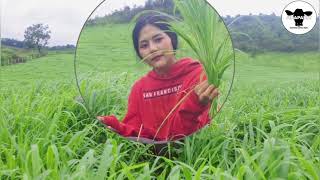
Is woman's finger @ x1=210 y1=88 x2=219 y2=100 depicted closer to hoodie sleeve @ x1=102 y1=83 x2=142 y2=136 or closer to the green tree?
hoodie sleeve @ x1=102 y1=83 x2=142 y2=136

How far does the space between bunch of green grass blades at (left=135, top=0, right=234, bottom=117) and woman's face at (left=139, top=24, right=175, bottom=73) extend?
65 millimetres

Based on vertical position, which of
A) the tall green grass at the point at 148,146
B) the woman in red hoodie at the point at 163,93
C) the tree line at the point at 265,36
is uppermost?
the tree line at the point at 265,36

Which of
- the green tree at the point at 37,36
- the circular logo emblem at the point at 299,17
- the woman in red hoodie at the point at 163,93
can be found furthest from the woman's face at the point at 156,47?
the circular logo emblem at the point at 299,17

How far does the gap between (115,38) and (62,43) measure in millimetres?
318

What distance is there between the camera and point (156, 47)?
2.26m

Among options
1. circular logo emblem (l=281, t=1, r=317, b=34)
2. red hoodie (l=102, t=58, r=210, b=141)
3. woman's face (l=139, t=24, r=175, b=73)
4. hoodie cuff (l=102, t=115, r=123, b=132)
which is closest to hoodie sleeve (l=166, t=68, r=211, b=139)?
red hoodie (l=102, t=58, r=210, b=141)

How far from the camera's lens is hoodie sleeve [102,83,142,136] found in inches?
94.6

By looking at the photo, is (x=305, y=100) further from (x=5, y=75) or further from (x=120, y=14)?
(x=5, y=75)

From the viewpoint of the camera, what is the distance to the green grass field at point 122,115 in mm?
1978

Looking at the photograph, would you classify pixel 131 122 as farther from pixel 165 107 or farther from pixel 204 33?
pixel 204 33

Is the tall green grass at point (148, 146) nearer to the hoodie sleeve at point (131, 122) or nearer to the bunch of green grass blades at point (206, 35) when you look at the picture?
the hoodie sleeve at point (131, 122)

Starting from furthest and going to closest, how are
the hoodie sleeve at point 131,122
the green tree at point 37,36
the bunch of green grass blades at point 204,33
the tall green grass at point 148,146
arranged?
1. the green tree at point 37,36
2. the hoodie sleeve at point 131,122
3. the bunch of green grass blades at point 204,33
4. the tall green grass at point 148,146

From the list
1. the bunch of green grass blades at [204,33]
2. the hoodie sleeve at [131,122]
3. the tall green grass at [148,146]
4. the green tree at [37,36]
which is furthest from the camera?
the green tree at [37,36]

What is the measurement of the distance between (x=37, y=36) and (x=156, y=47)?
72 cm
